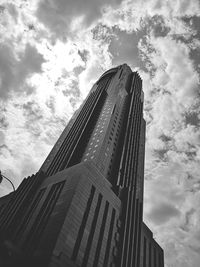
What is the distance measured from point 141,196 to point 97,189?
147 feet

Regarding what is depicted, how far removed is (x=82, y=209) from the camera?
148 feet

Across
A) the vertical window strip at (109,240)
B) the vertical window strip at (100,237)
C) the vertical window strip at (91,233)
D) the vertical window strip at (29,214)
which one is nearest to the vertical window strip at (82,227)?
the vertical window strip at (91,233)

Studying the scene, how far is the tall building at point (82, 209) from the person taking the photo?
125 feet

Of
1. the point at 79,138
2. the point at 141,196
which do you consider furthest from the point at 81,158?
the point at 141,196

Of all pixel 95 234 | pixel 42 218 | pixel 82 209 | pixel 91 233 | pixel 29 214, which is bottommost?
pixel 91 233

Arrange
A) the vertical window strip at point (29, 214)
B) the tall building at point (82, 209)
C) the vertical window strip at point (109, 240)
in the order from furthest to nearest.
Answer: the vertical window strip at point (29, 214)
the vertical window strip at point (109, 240)
the tall building at point (82, 209)

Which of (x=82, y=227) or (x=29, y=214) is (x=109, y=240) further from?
(x=29, y=214)

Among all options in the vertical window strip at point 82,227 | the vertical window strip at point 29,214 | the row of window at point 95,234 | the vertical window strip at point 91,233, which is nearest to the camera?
the vertical window strip at point 82,227

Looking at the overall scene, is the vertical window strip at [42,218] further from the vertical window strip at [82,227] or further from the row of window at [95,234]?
the row of window at [95,234]

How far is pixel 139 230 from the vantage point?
62094 mm

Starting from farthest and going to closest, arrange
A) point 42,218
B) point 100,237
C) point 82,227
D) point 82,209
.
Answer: point 100,237 → point 42,218 → point 82,209 → point 82,227

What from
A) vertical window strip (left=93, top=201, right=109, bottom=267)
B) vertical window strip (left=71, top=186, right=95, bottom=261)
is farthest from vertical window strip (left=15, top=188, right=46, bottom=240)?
vertical window strip (left=93, top=201, right=109, bottom=267)

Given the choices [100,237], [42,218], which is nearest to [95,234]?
[100,237]

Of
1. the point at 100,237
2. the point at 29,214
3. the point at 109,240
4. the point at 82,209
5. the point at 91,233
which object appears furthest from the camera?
the point at 29,214
